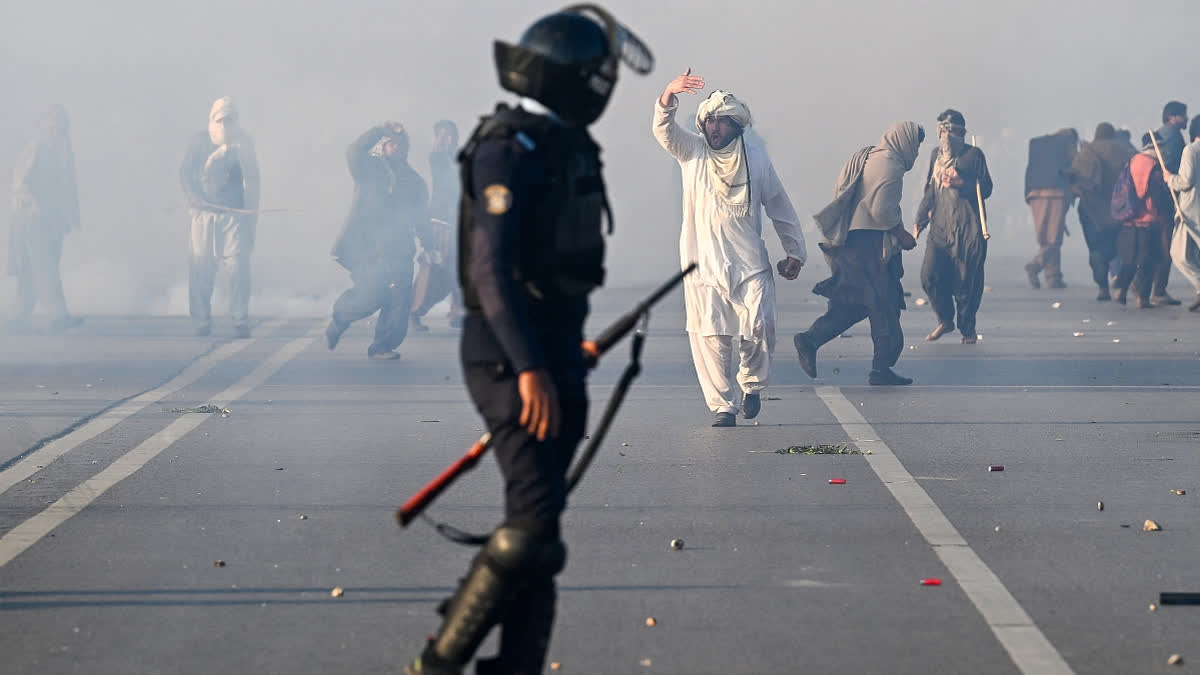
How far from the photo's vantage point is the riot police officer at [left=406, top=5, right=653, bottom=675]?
438 cm

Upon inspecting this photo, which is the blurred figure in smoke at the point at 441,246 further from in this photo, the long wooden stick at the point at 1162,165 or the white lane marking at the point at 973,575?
the white lane marking at the point at 973,575

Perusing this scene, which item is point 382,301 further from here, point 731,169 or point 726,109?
point 726,109

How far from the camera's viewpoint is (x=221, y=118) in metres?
18.8

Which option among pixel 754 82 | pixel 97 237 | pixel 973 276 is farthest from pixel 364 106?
pixel 973 276

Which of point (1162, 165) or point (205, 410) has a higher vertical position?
point (1162, 165)

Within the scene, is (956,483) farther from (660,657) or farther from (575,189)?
(575,189)

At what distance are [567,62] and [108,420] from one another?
7305 millimetres

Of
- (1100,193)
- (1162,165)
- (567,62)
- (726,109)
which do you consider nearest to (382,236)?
(726,109)

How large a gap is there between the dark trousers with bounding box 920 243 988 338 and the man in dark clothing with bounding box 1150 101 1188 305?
5155mm

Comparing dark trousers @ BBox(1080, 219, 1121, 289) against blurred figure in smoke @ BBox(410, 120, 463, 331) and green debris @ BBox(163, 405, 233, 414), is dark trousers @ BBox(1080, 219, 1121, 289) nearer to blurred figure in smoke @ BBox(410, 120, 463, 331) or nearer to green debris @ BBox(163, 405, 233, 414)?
blurred figure in smoke @ BBox(410, 120, 463, 331)

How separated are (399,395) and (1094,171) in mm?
13586

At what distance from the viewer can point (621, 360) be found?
50.6ft

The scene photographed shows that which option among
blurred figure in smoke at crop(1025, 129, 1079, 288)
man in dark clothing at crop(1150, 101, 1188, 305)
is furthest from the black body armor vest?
blurred figure in smoke at crop(1025, 129, 1079, 288)

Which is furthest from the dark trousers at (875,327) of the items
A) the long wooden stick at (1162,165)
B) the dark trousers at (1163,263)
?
the dark trousers at (1163,263)
